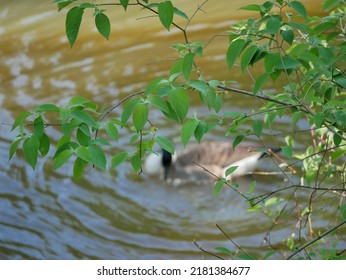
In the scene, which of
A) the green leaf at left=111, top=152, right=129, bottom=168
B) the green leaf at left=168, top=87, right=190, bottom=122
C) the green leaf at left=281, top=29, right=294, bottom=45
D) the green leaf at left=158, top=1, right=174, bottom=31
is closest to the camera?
the green leaf at left=168, top=87, right=190, bottom=122

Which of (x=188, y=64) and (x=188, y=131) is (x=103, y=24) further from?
(x=188, y=131)

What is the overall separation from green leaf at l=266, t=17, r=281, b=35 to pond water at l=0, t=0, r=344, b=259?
3.51 feet

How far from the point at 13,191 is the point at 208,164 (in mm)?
1483

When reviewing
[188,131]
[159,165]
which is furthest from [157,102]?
[159,165]

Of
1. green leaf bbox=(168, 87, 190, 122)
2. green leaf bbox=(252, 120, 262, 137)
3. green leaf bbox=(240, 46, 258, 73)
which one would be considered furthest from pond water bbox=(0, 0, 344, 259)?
green leaf bbox=(168, 87, 190, 122)

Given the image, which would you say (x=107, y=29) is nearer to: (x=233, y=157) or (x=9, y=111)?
(x=233, y=157)

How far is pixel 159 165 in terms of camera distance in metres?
5.79

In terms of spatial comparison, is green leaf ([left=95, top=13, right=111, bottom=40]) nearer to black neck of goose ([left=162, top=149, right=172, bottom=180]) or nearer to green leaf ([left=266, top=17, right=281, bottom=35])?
green leaf ([left=266, top=17, right=281, bottom=35])

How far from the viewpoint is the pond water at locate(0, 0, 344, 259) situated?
4617mm

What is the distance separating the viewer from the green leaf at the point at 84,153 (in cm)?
197

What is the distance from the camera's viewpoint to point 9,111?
6469 mm

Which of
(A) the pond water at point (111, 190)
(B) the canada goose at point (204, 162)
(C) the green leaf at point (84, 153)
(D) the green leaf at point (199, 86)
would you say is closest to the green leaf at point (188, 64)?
(D) the green leaf at point (199, 86)

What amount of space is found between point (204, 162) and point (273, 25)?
3.70 m

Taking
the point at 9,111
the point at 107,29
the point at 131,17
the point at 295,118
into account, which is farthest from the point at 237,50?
the point at 131,17
